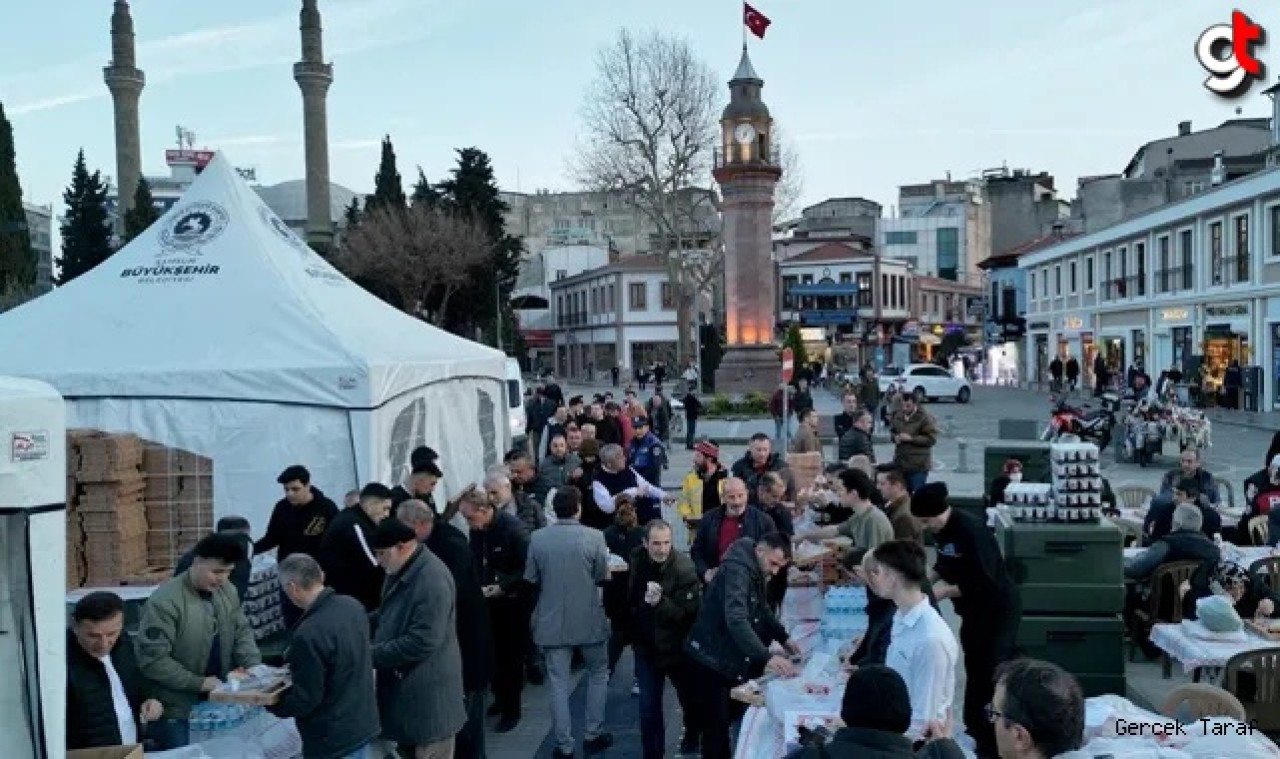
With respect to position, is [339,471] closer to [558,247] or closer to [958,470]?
[958,470]

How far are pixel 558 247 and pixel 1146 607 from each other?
75011 mm

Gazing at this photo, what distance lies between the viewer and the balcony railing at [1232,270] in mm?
31438

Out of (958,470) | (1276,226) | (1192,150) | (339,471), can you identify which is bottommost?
(958,470)

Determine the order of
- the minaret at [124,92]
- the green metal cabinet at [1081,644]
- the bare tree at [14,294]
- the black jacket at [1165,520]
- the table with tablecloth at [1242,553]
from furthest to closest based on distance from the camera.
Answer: the minaret at [124,92] < the bare tree at [14,294] < the black jacket at [1165,520] < the table with tablecloth at [1242,553] < the green metal cabinet at [1081,644]

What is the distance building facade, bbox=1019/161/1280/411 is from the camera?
98.3 ft

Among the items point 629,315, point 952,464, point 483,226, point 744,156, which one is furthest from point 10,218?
point 952,464

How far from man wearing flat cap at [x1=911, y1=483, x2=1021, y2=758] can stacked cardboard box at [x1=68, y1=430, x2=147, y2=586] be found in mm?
6852

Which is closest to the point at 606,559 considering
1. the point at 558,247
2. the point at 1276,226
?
the point at 1276,226

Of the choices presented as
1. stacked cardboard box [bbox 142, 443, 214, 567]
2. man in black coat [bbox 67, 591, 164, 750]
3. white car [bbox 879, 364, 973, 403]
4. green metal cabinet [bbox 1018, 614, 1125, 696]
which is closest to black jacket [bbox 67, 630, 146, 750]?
man in black coat [bbox 67, 591, 164, 750]

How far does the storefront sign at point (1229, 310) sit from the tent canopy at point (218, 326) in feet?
90.8

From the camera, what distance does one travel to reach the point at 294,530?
8.05 m

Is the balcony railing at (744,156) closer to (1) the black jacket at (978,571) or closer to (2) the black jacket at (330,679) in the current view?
(1) the black jacket at (978,571)

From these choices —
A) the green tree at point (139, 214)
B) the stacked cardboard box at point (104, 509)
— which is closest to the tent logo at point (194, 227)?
the stacked cardboard box at point (104, 509)

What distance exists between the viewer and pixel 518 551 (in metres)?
7.65
